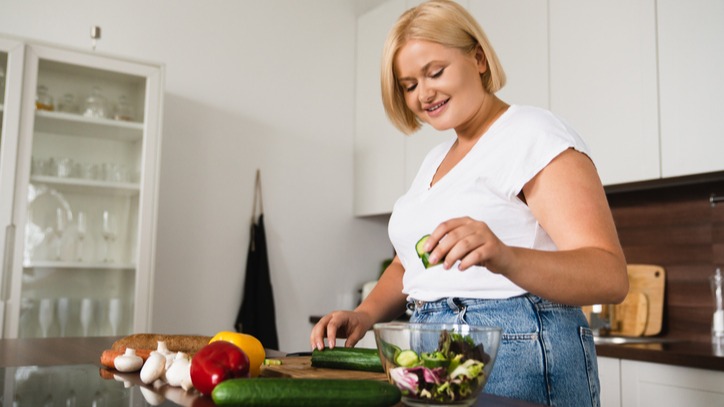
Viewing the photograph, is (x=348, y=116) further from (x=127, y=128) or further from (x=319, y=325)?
(x=319, y=325)

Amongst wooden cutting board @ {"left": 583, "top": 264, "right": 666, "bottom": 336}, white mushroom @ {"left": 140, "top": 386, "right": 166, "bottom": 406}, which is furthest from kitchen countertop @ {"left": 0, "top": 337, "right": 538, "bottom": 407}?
wooden cutting board @ {"left": 583, "top": 264, "right": 666, "bottom": 336}

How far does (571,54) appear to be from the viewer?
2746 millimetres

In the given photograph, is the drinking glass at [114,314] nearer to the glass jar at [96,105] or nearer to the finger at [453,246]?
the glass jar at [96,105]

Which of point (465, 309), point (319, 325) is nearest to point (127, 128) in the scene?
point (319, 325)

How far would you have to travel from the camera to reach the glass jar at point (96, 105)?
303 cm

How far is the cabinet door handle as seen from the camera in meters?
2.68

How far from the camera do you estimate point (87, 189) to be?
3.01 meters

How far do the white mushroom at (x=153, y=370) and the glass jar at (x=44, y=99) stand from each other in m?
2.17

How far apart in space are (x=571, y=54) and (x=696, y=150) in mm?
677

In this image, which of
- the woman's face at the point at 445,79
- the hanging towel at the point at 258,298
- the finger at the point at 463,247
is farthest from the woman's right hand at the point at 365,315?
the hanging towel at the point at 258,298

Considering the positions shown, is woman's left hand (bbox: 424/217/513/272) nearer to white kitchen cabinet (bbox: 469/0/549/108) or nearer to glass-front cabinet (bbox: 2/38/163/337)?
white kitchen cabinet (bbox: 469/0/549/108)

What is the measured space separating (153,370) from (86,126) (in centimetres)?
224

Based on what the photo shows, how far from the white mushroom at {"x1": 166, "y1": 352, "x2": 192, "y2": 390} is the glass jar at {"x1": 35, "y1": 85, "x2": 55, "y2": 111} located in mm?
2240

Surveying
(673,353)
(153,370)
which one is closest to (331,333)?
(153,370)
